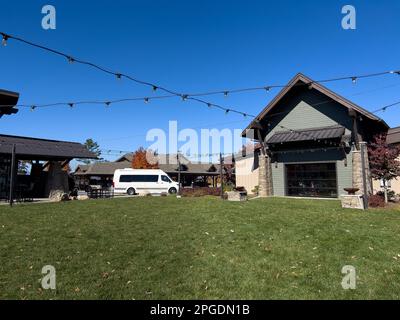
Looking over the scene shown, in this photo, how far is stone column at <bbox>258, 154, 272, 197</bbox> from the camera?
2103 centimetres

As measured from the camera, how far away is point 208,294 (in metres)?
4.78

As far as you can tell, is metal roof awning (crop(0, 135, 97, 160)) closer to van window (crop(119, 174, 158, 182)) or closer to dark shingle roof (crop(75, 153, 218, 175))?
van window (crop(119, 174, 158, 182))

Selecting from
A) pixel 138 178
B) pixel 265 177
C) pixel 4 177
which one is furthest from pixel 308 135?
pixel 4 177

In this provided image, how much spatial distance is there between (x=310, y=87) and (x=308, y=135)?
283 cm

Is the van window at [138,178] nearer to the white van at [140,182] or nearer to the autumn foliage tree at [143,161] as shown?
the white van at [140,182]

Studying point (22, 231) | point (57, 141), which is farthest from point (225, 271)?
point (57, 141)

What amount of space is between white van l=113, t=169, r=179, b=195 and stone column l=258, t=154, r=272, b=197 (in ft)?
38.9
